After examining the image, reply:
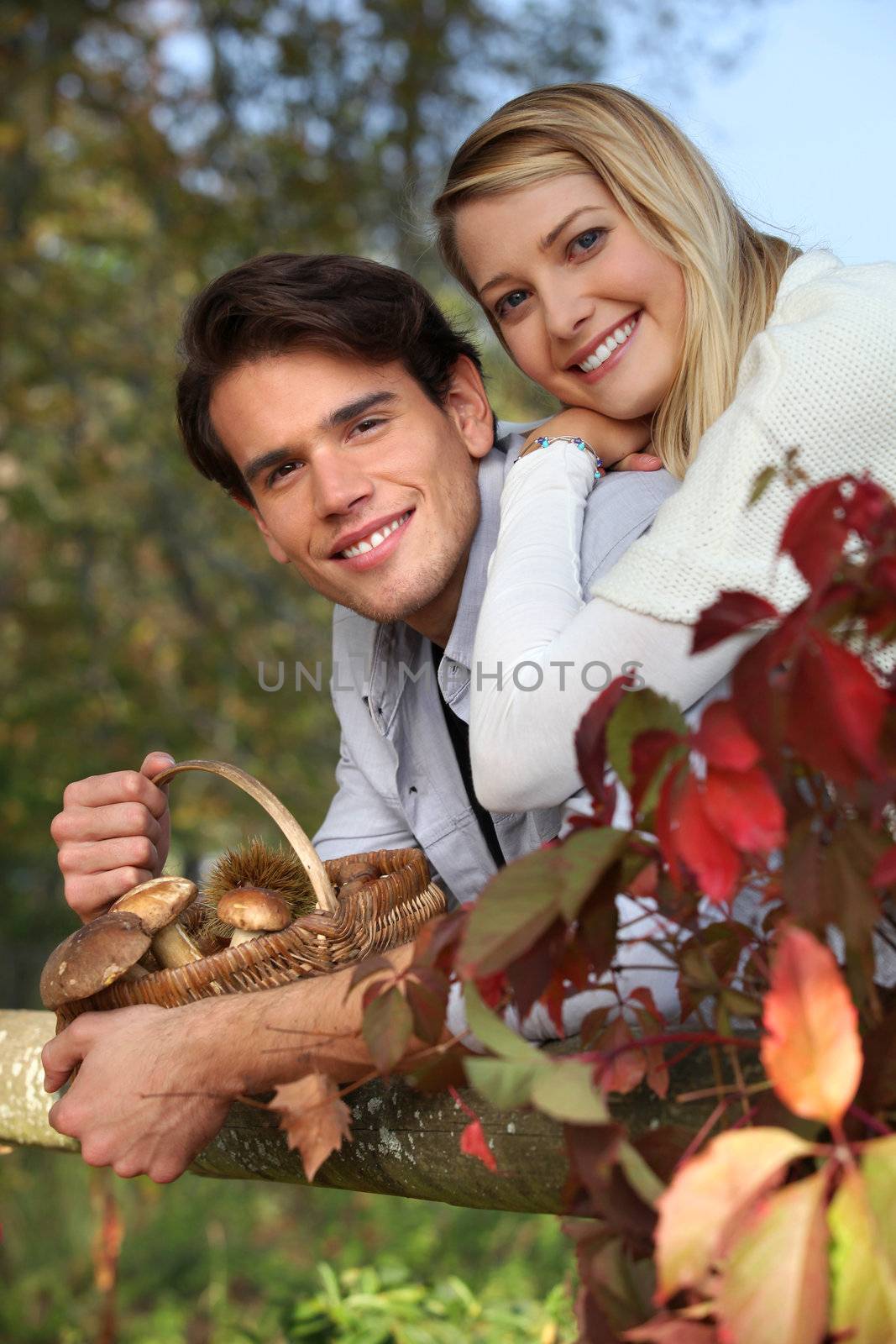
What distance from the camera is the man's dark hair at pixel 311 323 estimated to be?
245cm

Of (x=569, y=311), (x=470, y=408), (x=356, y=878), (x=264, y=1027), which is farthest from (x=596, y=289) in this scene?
(x=264, y=1027)

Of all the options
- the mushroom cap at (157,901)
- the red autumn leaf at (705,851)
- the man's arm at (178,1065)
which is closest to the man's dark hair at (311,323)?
the mushroom cap at (157,901)

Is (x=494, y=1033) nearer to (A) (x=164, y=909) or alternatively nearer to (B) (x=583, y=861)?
(B) (x=583, y=861)

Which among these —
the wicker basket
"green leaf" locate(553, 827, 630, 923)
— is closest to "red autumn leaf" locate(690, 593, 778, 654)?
"green leaf" locate(553, 827, 630, 923)

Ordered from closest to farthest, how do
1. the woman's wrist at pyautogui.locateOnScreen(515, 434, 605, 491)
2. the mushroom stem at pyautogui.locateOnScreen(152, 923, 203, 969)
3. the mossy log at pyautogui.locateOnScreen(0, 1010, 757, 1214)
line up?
1. the mossy log at pyautogui.locateOnScreen(0, 1010, 757, 1214)
2. the mushroom stem at pyautogui.locateOnScreen(152, 923, 203, 969)
3. the woman's wrist at pyautogui.locateOnScreen(515, 434, 605, 491)

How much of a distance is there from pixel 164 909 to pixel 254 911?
0.43 feet

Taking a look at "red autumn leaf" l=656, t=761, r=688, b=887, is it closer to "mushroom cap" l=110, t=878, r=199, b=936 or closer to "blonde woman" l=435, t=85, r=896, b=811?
"blonde woman" l=435, t=85, r=896, b=811

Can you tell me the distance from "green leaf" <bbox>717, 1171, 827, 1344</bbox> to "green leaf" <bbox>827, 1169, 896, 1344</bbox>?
0.01 meters

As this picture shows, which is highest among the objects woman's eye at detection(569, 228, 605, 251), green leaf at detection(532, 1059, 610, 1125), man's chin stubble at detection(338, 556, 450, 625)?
woman's eye at detection(569, 228, 605, 251)

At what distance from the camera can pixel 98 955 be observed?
5.74ft

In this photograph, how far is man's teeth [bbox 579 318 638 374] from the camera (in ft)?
7.24

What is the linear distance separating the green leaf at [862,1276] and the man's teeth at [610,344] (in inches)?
69.2

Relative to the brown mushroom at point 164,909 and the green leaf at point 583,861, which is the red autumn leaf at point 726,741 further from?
the brown mushroom at point 164,909

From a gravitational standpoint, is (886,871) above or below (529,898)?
above
